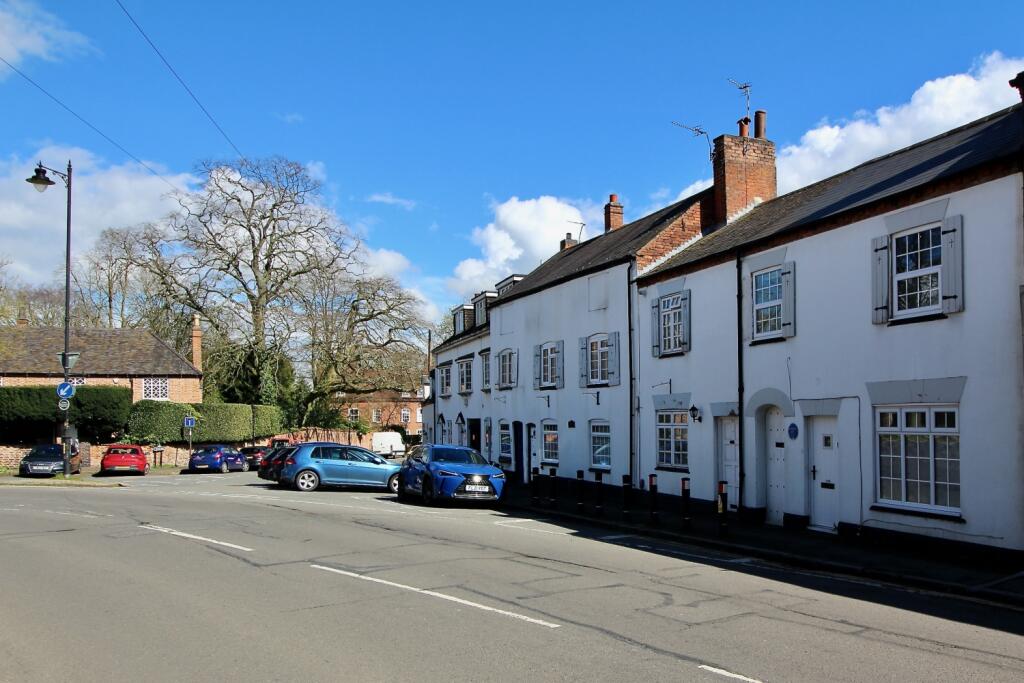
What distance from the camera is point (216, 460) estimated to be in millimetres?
42062

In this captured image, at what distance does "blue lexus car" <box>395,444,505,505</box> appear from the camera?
2008cm

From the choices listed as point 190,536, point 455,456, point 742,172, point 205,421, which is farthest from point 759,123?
point 205,421

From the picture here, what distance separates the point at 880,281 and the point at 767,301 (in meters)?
3.18

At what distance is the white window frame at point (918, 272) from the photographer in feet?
43.0

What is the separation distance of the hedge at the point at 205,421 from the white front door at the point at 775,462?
39.3 metres

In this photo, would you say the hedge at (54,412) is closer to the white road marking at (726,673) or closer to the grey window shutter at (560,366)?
the grey window shutter at (560,366)

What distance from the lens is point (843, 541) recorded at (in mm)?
14438

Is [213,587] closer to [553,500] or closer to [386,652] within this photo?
[386,652]

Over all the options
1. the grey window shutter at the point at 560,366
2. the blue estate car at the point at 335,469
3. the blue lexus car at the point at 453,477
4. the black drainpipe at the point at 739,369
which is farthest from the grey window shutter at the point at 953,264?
the blue estate car at the point at 335,469

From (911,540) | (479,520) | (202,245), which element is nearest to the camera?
(911,540)

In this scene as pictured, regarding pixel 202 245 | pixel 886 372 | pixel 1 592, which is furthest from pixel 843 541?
pixel 202 245

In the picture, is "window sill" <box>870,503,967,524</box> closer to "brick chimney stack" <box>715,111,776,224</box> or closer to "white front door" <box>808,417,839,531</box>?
"white front door" <box>808,417,839,531</box>

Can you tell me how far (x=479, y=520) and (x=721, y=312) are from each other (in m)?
7.07

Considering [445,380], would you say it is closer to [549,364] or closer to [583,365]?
[549,364]
